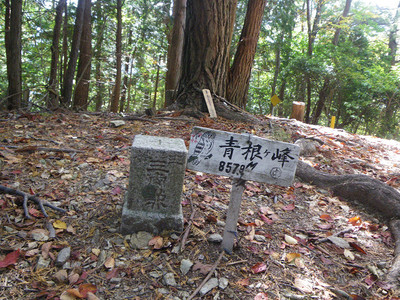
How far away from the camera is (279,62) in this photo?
48.8 feet

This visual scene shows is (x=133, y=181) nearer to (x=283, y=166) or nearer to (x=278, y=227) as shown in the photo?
(x=283, y=166)

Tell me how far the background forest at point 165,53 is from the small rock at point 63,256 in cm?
474

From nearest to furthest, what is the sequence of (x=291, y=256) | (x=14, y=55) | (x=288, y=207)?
1. (x=291, y=256)
2. (x=288, y=207)
3. (x=14, y=55)

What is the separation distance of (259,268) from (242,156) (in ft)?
3.02

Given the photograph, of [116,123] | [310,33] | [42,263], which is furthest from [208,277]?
[310,33]

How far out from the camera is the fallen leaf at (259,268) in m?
2.10

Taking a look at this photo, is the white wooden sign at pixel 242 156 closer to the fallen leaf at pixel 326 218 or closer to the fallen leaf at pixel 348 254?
the fallen leaf at pixel 348 254

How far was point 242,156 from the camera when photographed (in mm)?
1979

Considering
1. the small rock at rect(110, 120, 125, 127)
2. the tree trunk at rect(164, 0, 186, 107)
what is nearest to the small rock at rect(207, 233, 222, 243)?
the small rock at rect(110, 120, 125, 127)

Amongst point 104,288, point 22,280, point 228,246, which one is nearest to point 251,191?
point 228,246

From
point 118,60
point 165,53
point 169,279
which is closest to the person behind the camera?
point 169,279

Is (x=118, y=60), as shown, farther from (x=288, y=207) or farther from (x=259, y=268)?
(x=259, y=268)

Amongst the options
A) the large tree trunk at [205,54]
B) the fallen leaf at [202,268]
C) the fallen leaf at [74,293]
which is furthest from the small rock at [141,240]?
the large tree trunk at [205,54]

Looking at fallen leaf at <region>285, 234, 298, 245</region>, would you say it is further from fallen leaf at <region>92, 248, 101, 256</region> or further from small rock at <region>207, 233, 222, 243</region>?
fallen leaf at <region>92, 248, 101, 256</region>
